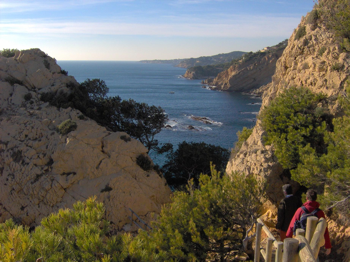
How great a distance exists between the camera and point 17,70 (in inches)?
985

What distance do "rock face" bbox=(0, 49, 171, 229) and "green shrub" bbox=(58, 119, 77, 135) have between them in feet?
1.12

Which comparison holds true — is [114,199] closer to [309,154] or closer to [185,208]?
[185,208]

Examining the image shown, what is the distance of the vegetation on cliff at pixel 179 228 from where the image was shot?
5.89m

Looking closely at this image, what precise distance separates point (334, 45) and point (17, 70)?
26.0m

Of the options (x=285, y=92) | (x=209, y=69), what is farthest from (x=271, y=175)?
(x=209, y=69)

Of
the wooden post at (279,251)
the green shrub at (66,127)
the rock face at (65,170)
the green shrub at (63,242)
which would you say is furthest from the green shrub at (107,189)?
the wooden post at (279,251)

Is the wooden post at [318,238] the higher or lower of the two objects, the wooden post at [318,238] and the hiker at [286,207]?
the higher

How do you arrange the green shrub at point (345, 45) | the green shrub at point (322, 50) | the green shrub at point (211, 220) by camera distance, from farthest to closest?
1. the green shrub at point (322, 50)
2. the green shrub at point (345, 45)
3. the green shrub at point (211, 220)

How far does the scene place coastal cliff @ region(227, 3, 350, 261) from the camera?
11.1m

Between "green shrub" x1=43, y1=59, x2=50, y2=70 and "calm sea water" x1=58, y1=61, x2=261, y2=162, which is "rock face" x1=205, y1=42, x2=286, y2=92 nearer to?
"calm sea water" x1=58, y1=61, x2=261, y2=162

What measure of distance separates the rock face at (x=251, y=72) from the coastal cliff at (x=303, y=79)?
9215cm

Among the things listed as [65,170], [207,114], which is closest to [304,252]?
[65,170]

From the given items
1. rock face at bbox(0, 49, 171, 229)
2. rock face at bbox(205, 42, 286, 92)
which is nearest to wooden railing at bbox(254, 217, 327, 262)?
rock face at bbox(0, 49, 171, 229)

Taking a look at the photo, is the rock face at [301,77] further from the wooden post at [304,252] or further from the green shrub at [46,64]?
the green shrub at [46,64]
